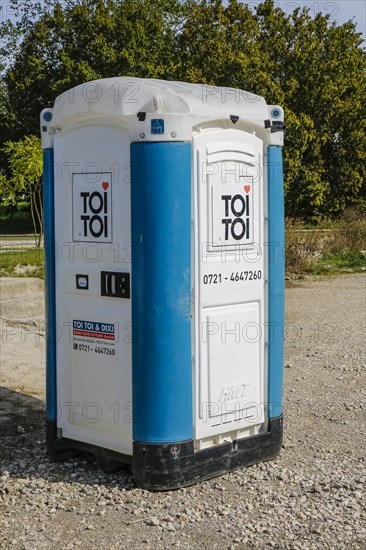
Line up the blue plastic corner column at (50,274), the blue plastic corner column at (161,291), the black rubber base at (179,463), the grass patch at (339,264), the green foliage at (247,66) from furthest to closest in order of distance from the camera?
the green foliage at (247,66) < the grass patch at (339,264) < the blue plastic corner column at (50,274) < the black rubber base at (179,463) < the blue plastic corner column at (161,291)

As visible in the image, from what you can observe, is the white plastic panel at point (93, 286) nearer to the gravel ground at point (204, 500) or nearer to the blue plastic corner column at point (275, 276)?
the gravel ground at point (204, 500)

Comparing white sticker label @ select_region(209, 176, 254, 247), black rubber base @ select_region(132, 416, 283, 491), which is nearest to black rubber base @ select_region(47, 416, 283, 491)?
black rubber base @ select_region(132, 416, 283, 491)

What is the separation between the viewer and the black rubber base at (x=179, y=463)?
197 inches

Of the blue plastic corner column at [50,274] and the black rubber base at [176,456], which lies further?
the blue plastic corner column at [50,274]

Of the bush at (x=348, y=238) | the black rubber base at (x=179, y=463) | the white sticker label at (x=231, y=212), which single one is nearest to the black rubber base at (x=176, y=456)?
the black rubber base at (x=179, y=463)

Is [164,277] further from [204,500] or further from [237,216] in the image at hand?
[204,500]

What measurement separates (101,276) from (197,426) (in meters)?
1.11

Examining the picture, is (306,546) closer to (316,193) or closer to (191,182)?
(191,182)

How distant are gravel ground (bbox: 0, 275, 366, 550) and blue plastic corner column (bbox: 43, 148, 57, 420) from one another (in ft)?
1.67

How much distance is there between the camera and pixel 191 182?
4.98 metres

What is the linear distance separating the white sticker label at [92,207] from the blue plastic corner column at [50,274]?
0.21 m

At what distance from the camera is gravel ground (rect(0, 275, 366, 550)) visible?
4.45m

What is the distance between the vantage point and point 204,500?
4.95 m

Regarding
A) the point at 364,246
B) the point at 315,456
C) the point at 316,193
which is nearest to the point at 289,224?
the point at 364,246
